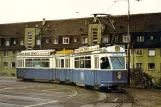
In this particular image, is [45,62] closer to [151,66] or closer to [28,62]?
[28,62]

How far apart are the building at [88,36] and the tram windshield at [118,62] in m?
30.5

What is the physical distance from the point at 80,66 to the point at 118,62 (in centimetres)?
476

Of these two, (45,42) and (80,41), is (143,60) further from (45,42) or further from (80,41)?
(45,42)

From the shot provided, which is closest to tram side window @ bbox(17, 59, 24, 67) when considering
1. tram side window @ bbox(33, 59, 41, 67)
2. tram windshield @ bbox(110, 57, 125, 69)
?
tram side window @ bbox(33, 59, 41, 67)

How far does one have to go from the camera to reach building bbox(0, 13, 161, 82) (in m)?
60.9

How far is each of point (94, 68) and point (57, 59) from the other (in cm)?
987

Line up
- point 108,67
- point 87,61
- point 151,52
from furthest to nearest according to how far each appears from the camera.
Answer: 1. point 151,52
2. point 87,61
3. point 108,67

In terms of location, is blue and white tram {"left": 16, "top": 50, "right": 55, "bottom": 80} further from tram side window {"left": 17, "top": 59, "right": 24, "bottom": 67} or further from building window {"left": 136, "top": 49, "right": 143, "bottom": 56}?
building window {"left": 136, "top": 49, "right": 143, "bottom": 56}

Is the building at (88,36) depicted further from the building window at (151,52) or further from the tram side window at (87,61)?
the tram side window at (87,61)

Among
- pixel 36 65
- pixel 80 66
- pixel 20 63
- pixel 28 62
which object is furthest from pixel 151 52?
pixel 80 66

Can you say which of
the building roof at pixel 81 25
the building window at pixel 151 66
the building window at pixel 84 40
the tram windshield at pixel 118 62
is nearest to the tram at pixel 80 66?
the tram windshield at pixel 118 62

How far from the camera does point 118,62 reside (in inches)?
934

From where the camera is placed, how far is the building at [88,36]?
60.9 m

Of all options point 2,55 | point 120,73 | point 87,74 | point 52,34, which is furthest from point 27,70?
point 2,55
